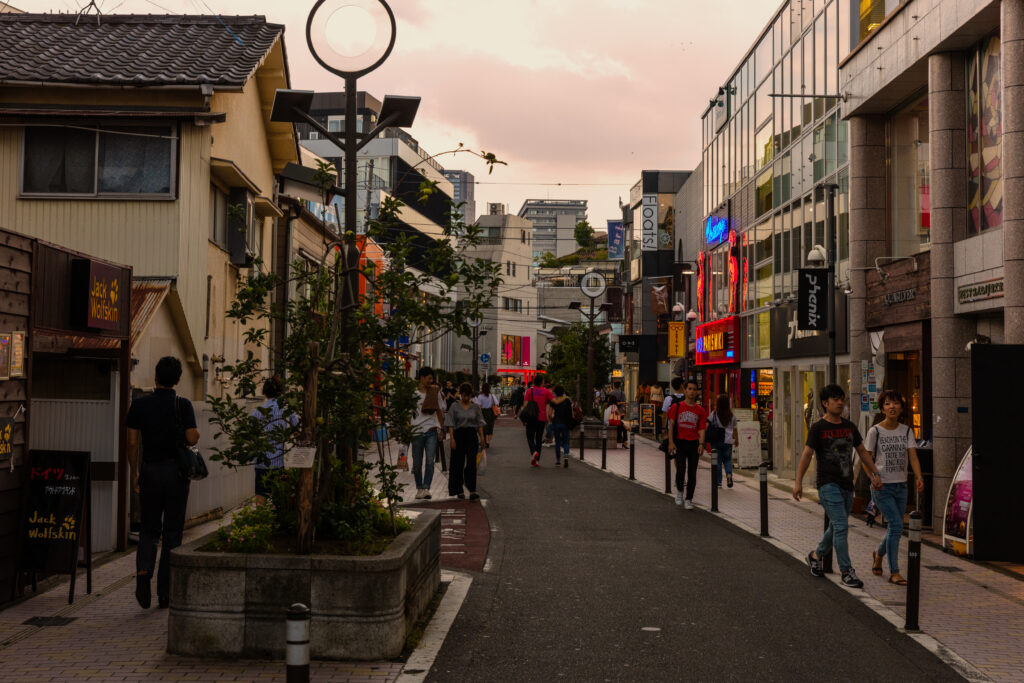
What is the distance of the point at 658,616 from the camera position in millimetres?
8711

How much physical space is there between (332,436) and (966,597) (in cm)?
606

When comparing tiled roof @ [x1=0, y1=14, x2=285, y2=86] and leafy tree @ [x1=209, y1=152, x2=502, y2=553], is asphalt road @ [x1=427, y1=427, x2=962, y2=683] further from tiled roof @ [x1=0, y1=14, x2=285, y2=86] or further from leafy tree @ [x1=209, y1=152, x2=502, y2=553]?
tiled roof @ [x1=0, y1=14, x2=285, y2=86]

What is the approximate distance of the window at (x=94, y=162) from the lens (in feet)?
57.4

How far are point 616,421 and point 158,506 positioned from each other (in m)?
27.7

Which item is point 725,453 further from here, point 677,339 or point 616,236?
point 616,236

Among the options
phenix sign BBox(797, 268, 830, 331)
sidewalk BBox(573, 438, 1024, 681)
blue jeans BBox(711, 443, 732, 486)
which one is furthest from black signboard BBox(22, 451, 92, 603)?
phenix sign BBox(797, 268, 830, 331)

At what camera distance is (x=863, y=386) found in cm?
1912

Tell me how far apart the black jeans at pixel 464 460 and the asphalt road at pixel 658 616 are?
2544 mm

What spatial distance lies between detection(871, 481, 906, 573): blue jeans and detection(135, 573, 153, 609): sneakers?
21.9 ft

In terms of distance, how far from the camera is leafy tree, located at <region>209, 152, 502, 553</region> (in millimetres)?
7703

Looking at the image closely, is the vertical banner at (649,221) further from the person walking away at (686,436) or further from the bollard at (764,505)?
the bollard at (764,505)

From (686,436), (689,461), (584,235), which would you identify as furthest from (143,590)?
(584,235)

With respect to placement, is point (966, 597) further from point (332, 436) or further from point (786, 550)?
point (332, 436)

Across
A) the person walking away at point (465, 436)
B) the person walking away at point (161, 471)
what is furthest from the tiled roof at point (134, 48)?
the person walking away at point (161, 471)
